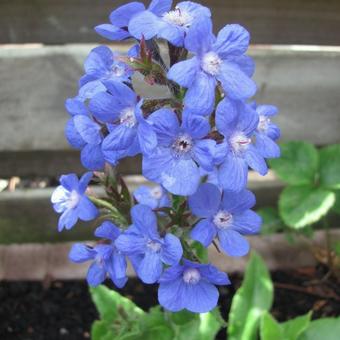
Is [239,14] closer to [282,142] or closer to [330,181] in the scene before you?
[282,142]

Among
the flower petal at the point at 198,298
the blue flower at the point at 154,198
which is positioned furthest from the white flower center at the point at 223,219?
the blue flower at the point at 154,198

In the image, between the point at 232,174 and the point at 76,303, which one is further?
the point at 76,303

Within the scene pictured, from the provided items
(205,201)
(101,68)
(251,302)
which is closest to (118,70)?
(101,68)

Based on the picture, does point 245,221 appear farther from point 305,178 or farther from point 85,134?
point 305,178

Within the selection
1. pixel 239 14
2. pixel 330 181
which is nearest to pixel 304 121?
pixel 330 181

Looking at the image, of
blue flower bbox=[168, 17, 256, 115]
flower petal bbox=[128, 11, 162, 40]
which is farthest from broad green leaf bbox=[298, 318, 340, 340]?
flower petal bbox=[128, 11, 162, 40]

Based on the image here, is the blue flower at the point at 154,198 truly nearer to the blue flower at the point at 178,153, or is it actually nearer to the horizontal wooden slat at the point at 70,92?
the blue flower at the point at 178,153
